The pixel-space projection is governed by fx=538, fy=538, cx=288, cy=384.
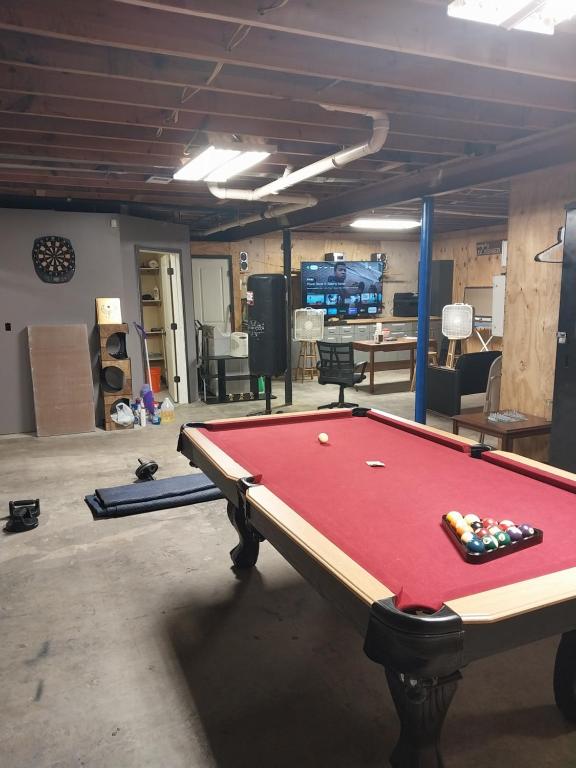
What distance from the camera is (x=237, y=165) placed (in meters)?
4.36

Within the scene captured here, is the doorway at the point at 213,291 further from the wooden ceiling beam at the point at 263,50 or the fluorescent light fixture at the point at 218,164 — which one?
the wooden ceiling beam at the point at 263,50

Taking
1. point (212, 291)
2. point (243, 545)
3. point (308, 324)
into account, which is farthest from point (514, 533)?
point (212, 291)

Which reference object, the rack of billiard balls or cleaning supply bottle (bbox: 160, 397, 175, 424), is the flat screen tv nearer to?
cleaning supply bottle (bbox: 160, 397, 175, 424)

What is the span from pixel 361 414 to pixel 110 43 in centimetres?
Result: 233

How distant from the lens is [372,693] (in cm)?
214

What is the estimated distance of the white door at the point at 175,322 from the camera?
7.44m

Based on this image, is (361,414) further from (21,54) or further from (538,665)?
(21,54)

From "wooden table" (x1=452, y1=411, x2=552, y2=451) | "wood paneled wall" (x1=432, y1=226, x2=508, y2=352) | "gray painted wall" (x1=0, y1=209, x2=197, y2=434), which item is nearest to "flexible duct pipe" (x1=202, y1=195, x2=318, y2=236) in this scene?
"gray painted wall" (x1=0, y1=209, x2=197, y2=434)

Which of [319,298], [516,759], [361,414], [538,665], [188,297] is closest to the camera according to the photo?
[516,759]

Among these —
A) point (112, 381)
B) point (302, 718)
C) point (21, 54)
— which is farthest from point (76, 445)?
point (302, 718)

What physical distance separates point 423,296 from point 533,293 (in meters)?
1.11

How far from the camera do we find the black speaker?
6926 millimetres

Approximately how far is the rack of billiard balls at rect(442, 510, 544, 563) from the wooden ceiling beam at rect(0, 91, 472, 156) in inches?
121

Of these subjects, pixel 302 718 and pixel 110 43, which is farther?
pixel 110 43
